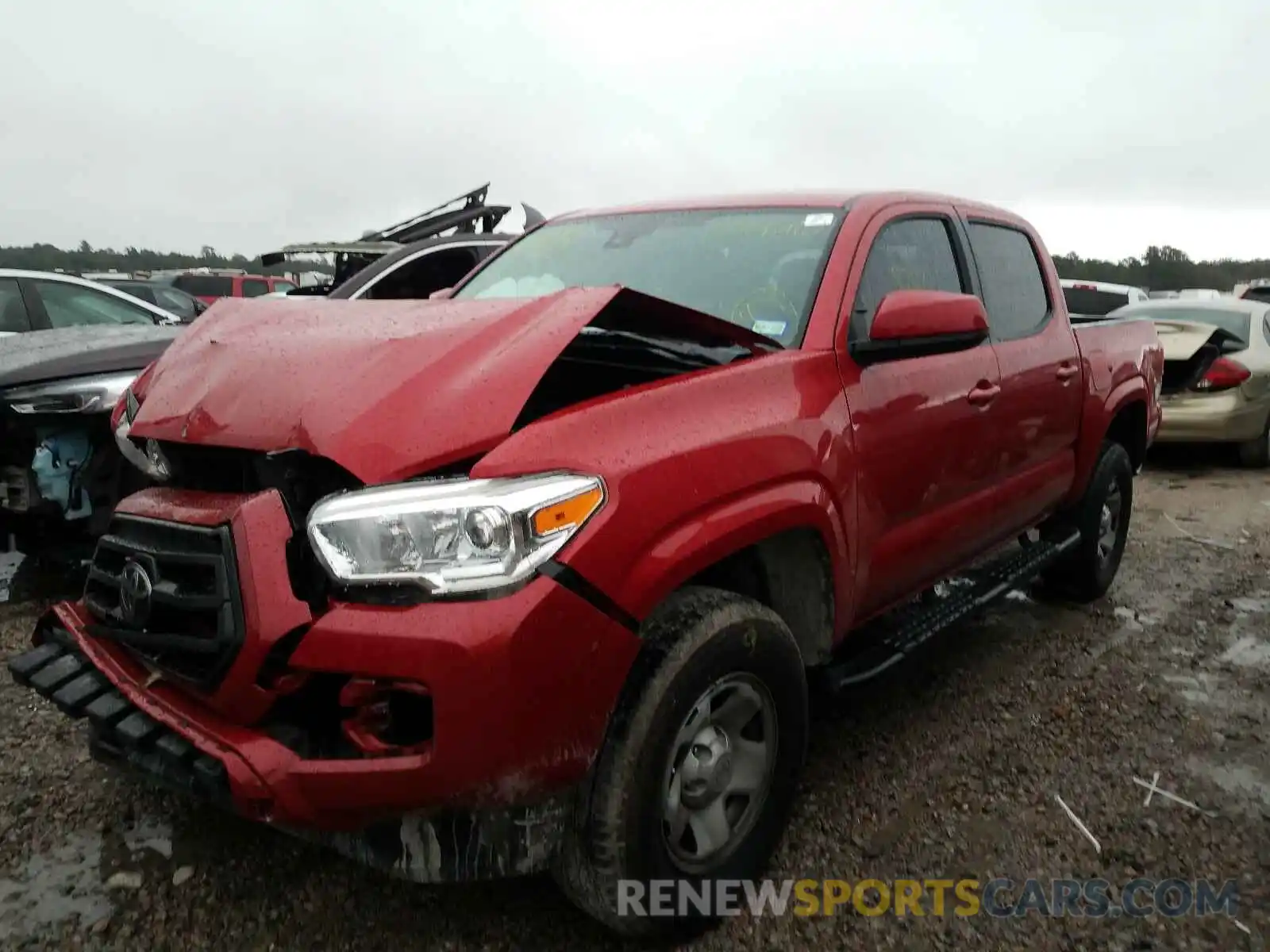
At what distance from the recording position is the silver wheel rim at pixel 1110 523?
4.62 m

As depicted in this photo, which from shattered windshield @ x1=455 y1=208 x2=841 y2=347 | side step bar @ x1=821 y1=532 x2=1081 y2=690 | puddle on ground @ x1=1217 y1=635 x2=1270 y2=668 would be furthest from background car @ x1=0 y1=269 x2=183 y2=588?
puddle on ground @ x1=1217 y1=635 x2=1270 y2=668

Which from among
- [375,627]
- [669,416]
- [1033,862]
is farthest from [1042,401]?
[375,627]

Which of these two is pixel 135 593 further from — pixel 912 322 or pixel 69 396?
pixel 69 396

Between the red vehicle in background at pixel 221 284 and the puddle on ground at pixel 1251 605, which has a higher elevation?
the puddle on ground at pixel 1251 605

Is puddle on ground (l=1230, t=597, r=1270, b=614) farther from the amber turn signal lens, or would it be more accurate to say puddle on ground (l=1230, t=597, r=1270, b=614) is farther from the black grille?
the black grille

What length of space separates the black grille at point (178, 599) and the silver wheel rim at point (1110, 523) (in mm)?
4091

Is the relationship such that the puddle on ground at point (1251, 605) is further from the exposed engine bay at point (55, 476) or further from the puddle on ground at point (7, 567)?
the puddle on ground at point (7, 567)

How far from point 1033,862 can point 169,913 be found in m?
2.21

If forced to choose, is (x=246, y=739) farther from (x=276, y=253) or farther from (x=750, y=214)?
(x=276, y=253)

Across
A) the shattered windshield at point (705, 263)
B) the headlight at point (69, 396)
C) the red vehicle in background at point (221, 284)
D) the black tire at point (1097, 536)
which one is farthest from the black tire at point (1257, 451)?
the red vehicle in background at point (221, 284)

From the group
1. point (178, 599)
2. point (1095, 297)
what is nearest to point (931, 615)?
point (178, 599)

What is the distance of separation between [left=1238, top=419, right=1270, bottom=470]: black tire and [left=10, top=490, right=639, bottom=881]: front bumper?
27.2ft

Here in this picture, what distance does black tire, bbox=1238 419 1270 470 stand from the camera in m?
8.18

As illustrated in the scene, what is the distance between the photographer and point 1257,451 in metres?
8.23
